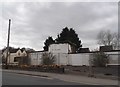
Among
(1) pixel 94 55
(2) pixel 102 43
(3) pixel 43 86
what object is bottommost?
(3) pixel 43 86

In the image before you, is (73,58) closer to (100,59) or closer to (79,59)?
(79,59)

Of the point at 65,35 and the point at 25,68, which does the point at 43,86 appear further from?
the point at 65,35

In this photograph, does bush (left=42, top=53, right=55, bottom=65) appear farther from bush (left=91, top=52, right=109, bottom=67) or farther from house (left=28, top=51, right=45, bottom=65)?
bush (left=91, top=52, right=109, bottom=67)

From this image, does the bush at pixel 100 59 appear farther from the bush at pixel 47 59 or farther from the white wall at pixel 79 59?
the bush at pixel 47 59

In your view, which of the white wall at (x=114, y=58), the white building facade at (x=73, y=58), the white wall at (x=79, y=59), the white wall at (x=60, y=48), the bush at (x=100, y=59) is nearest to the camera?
the bush at (x=100, y=59)

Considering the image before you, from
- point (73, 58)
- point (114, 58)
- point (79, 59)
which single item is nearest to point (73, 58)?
point (73, 58)

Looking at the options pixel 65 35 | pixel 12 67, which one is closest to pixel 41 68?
pixel 12 67

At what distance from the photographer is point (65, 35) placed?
3039 inches

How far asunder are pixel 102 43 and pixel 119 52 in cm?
3479

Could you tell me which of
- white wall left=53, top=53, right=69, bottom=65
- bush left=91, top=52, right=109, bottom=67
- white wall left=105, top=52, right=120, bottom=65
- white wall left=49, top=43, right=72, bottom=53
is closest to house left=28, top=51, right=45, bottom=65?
white wall left=53, top=53, right=69, bottom=65

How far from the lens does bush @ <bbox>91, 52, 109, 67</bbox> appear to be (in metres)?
38.8

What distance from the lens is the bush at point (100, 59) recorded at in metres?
38.8

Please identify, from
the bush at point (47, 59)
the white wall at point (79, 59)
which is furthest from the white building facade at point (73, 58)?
the bush at point (47, 59)

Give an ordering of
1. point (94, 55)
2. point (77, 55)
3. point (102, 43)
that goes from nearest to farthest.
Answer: point (94, 55)
point (77, 55)
point (102, 43)
